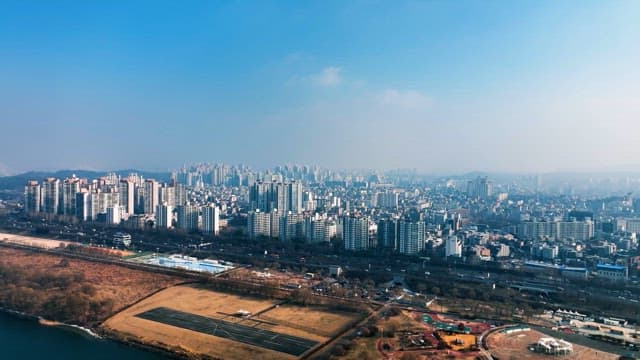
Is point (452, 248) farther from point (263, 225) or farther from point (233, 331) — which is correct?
point (233, 331)

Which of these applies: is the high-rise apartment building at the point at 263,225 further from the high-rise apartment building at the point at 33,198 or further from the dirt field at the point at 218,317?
the high-rise apartment building at the point at 33,198

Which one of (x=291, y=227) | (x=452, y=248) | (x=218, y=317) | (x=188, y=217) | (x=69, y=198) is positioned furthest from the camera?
(x=69, y=198)

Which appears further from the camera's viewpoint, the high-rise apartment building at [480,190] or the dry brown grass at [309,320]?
the high-rise apartment building at [480,190]

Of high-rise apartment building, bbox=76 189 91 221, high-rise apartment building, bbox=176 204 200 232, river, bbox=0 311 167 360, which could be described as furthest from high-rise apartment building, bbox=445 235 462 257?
high-rise apartment building, bbox=76 189 91 221

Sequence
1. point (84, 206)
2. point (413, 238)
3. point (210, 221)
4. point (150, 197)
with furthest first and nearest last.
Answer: point (150, 197)
point (84, 206)
point (210, 221)
point (413, 238)

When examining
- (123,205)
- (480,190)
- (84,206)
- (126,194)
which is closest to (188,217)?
(123,205)

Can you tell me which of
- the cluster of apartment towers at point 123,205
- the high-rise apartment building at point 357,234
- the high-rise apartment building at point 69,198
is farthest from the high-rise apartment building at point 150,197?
the high-rise apartment building at point 357,234
